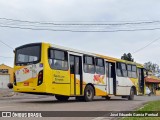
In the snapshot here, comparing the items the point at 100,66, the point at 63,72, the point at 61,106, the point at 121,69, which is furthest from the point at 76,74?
the point at 121,69

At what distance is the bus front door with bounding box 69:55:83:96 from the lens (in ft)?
63.2

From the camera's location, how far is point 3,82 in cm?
7788

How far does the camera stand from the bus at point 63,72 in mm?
17391

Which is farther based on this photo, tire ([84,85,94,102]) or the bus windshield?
tire ([84,85,94,102])

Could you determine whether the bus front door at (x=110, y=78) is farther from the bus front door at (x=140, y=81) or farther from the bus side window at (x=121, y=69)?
the bus front door at (x=140, y=81)

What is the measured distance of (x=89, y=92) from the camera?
20984 mm

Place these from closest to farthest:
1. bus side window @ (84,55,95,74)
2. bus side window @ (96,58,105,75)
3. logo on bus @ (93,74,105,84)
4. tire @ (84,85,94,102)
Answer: tire @ (84,85,94,102), bus side window @ (84,55,95,74), logo on bus @ (93,74,105,84), bus side window @ (96,58,105,75)

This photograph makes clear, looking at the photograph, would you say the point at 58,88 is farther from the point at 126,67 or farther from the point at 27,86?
the point at 126,67

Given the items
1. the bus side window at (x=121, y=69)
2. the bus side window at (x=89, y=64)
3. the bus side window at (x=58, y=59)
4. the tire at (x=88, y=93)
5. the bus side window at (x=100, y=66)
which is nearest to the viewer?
the bus side window at (x=58, y=59)

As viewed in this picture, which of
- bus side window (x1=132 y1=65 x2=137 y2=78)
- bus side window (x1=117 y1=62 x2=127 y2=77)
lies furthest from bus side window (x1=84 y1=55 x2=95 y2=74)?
bus side window (x1=132 y1=65 x2=137 y2=78)

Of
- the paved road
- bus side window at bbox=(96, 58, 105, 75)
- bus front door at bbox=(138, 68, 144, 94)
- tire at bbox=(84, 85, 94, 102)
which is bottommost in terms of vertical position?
the paved road

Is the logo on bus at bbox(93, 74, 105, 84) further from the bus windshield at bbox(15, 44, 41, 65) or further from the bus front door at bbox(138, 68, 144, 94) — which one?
the bus front door at bbox(138, 68, 144, 94)

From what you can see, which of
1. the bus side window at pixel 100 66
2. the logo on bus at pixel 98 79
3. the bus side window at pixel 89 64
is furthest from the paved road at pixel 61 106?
the bus side window at pixel 100 66

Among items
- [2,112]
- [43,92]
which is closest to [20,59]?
[43,92]
